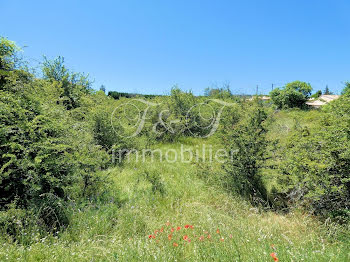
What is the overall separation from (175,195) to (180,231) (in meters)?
1.25

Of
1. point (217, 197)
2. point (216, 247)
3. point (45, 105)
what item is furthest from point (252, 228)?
point (45, 105)

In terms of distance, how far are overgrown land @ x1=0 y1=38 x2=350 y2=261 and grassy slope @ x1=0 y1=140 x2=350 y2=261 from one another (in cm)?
2

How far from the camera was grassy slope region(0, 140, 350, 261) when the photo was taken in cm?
180

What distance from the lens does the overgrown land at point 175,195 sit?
2.00 meters

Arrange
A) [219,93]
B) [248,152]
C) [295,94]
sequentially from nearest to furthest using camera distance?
1. [248,152]
2. [219,93]
3. [295,94]

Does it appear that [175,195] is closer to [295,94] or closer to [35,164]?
[35,164]

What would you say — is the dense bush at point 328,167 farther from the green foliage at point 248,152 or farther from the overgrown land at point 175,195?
the green foliage at point 248,152

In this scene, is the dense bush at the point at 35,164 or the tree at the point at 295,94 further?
the tree at the point at 295,94

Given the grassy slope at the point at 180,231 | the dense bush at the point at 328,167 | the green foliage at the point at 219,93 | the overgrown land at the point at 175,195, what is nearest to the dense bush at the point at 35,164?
the overgrown land at the point at 175,195

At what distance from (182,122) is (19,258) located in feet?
26.5

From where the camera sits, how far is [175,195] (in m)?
3.80

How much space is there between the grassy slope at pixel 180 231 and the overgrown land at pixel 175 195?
2 centimetres

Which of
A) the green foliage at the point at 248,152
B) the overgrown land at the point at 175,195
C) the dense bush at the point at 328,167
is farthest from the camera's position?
the green foliage at the point at 248,152

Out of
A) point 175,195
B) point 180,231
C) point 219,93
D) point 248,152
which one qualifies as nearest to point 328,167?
point 248,152
